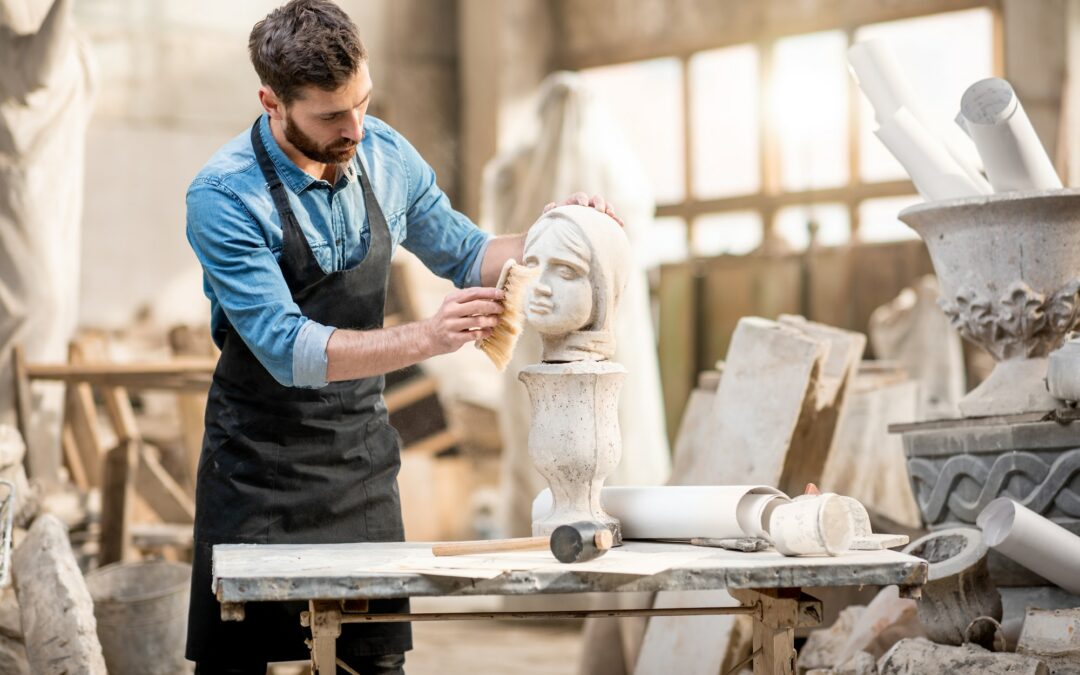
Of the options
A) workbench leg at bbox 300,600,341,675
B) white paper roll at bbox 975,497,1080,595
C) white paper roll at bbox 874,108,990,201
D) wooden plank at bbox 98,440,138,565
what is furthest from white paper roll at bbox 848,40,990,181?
wooden plank at bbox 98,440,138,565

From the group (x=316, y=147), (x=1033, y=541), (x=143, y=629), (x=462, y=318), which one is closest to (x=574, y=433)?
(x=462, y=318)

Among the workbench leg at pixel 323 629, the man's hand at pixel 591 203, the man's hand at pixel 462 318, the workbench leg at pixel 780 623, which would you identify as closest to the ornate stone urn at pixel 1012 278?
→ the man's hand at pixel 591 203

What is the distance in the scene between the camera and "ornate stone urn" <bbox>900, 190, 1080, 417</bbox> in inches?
157

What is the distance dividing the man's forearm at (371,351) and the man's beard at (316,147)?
0.44 metres

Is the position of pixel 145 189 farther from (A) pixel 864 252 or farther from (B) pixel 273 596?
(B) pixel 273 596

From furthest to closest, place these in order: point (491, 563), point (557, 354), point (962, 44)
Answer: point (962, 44) → point (557, 354) → point (491, 563)

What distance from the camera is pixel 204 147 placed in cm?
1084

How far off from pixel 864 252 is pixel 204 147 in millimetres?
5036

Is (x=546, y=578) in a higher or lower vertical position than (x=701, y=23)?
lower

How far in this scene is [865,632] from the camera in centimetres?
414

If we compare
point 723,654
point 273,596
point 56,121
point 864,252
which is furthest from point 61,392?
point 864,252

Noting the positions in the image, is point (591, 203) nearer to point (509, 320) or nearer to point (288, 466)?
point (509, 320)

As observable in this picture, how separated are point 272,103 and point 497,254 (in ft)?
1.97

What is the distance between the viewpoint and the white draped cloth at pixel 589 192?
8.19m
